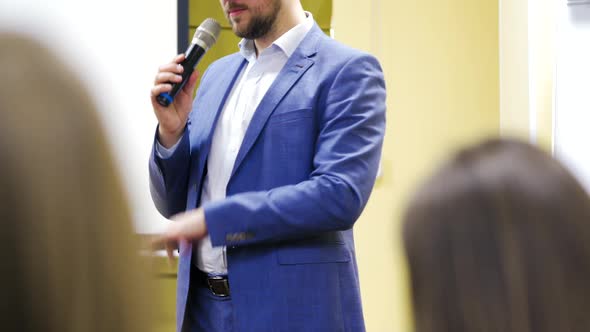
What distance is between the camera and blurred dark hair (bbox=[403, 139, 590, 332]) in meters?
0.71

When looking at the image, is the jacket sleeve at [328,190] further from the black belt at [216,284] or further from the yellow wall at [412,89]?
the yellow wall at [412,89]

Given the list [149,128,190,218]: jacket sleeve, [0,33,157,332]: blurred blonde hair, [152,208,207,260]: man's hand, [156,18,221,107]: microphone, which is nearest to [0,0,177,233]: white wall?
[149,128,190,218]: jacket sleeve

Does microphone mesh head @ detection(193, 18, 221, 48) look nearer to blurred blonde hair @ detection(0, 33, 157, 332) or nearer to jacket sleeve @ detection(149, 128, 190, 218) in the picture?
jacket sleeve @ detection(149, 128, 190, 218)

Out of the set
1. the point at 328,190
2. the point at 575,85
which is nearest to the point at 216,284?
the point at 328,190

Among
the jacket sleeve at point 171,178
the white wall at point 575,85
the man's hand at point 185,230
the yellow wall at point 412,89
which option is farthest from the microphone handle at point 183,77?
the yellow wall at point 412,89

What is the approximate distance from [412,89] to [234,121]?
91.4 inches

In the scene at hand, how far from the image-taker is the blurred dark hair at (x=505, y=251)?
714mm

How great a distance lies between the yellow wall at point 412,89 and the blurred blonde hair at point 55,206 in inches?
133

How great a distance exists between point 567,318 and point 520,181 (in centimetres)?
13

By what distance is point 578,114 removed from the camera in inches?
137

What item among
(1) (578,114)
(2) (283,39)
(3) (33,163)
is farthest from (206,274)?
(1) (578,114)

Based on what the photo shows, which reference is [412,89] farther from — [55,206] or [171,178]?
[55,206]

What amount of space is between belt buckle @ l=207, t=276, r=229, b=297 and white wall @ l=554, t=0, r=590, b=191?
202 cm

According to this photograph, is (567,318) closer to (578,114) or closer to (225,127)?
(225,127)
